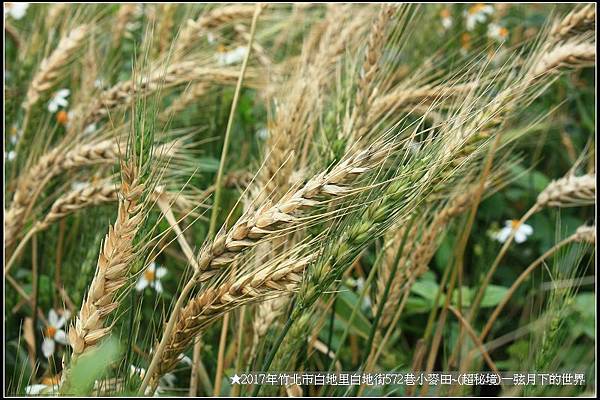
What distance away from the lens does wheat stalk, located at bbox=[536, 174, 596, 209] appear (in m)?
1.63

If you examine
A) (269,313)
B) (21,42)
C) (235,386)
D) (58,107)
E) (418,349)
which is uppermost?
(21,42)

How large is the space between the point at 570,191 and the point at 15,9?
1701mm

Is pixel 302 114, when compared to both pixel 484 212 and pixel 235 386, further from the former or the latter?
pixel 484 212

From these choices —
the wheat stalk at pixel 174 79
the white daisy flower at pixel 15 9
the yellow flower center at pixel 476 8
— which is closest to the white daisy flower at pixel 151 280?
the wheat stalk at pixel 174 79

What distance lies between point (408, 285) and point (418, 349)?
18 cm

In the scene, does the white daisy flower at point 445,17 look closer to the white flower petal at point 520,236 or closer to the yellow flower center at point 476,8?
the yellow flower center at point 476,8

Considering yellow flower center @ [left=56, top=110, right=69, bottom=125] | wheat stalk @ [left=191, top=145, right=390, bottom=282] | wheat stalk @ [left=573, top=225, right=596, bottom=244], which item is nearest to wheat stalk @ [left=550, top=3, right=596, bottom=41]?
wheat stalk @ [left=573, top=225, right=596, bottom=244]

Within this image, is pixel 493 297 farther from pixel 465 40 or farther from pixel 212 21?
pixel 465 40

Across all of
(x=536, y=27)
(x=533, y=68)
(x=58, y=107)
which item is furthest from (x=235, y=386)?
(x=536, y=27)

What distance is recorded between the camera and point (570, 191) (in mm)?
1657

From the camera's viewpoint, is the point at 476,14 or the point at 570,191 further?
the point at 476,14

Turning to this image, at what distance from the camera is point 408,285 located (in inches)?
59.4

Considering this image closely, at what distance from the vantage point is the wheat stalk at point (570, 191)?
163 cm

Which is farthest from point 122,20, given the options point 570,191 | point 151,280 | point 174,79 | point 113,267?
point 113,267
